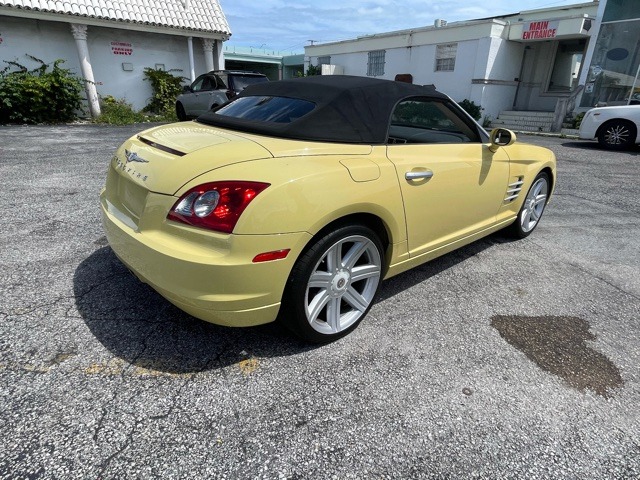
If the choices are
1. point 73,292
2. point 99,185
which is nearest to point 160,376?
point 73,292

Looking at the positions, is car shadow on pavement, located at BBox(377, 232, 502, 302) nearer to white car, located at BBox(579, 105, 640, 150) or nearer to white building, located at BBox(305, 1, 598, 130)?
white car, located at BBox(579, 105, 640, 150)

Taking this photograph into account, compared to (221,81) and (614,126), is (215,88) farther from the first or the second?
(614,126)

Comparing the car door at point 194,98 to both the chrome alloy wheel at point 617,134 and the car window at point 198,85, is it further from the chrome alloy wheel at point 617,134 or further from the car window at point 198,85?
the chrome alloy wheel at point 617,134

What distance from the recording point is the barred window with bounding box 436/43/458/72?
58.7ft

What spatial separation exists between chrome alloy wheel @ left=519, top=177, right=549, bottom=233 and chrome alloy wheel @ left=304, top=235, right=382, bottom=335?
236cm

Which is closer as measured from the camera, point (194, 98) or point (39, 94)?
point (39, 94)

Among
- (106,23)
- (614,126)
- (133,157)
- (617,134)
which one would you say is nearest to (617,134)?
(617,134)

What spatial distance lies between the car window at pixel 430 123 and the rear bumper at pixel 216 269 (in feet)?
5.13

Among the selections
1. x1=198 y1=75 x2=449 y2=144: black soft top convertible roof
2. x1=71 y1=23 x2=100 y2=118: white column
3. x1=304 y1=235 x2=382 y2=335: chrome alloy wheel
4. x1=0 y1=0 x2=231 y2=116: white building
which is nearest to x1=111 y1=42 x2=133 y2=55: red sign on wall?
x1=0 y1=0 x2=231 y2=116: white building

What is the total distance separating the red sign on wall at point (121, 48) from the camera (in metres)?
14.0

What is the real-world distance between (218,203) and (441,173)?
1.61 meters

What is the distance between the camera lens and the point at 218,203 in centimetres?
191

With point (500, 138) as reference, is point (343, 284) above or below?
below

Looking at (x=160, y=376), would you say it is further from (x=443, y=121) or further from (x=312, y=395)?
(x=443, y=121)
